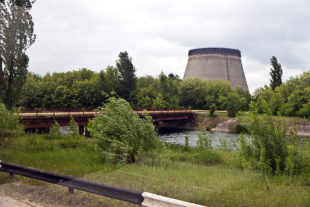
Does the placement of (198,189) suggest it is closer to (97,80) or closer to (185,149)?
(185,149)

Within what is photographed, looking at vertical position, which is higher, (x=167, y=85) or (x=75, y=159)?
(x=167, y=85)

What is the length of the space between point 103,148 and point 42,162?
2071 millimetres

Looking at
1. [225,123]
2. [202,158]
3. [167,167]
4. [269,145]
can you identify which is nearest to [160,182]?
[167,167]

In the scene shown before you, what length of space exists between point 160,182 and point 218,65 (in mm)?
57956

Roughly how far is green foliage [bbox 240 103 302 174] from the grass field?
485 mm

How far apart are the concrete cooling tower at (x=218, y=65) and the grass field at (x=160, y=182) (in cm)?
5373

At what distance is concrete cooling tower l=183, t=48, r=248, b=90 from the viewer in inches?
2451

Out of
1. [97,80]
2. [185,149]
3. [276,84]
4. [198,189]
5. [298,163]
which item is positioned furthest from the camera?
[97,80]

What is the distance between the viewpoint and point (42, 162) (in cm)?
911

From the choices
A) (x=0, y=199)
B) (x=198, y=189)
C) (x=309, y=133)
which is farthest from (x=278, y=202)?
(x=309, y=133)

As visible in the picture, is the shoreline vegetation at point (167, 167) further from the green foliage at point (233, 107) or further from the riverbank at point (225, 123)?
the green foliage at point (233, 107)

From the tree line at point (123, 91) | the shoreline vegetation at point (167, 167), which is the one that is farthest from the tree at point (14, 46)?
the tree line at point (123, 91)

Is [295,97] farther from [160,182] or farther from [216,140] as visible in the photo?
[160,182]

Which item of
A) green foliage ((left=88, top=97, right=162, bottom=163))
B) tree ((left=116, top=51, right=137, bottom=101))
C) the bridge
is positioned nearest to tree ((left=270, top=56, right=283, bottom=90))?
the bridge
